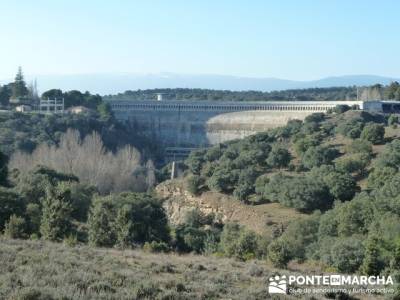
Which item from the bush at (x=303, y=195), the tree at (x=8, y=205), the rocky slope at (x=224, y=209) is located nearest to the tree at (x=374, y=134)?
the bush at (x=303, y=195)

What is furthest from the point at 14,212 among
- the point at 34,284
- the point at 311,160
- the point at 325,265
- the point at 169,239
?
the point at 311,160

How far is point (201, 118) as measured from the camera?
229ft

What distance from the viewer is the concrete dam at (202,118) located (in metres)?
65.4

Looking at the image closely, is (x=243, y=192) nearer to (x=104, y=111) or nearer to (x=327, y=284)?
(x=327, y=284)

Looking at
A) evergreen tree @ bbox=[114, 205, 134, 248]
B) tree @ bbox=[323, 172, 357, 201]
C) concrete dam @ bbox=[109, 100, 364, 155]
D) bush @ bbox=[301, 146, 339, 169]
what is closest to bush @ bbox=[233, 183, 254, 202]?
tree @ bbox=[323, 172, 357, 201]

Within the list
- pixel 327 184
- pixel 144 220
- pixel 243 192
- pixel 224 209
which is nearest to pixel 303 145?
pixel 243 192

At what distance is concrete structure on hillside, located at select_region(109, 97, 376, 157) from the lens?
2571 inches

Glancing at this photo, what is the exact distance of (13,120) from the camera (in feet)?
177

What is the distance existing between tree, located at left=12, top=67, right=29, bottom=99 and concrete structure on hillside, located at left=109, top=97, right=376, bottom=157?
9685mm

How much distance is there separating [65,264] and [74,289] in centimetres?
218

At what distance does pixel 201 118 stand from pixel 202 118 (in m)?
0.11

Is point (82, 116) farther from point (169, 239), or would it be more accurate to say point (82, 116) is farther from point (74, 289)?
point (74, 289)

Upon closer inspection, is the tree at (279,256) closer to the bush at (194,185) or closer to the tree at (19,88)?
the bush at (194,185)

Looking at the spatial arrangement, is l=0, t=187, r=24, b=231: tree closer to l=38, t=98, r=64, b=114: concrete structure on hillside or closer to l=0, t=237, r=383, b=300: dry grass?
l=0, t=237, r=383, b=300: dry grass
